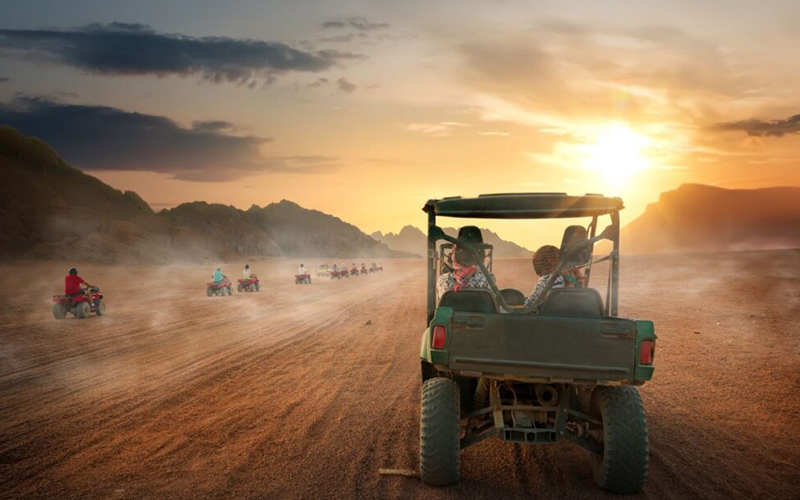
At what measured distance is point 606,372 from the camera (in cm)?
465

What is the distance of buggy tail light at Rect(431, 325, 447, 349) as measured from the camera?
492 cm

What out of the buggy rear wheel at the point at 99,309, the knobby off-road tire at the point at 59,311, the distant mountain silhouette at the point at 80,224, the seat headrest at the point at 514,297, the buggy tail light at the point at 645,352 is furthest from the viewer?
the distant mountain silhouette at the point at 80,224

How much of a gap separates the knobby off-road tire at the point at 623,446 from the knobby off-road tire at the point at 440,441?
1278 millimetres

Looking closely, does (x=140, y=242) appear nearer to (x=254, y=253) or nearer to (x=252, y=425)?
(x=254, y=253)

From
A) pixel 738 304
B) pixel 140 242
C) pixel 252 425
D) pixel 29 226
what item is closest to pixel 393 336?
pixel 252 425

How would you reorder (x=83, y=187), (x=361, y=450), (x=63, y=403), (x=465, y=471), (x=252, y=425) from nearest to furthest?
1. (x=465, y=471)
2. (x=361, y=450)
3. (x=252, y=425)
4. (x=63, y=403)
5. (x=83, y=187)

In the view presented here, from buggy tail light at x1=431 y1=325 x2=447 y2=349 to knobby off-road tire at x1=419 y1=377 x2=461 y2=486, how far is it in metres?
0.54

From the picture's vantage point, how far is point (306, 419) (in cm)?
718

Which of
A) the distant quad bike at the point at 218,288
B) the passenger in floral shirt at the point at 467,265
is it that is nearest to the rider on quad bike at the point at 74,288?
the distant quad bike at the point at 218,288

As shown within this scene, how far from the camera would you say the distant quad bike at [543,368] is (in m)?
4.66

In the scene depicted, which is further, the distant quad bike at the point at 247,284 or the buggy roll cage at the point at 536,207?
the distant quad bike at the point at 247,284

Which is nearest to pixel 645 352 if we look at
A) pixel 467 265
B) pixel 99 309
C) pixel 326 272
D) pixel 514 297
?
pixel 467 265

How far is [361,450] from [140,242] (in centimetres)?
10279

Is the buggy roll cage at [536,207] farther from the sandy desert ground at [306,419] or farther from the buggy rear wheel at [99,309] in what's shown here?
the buggy rear wheel at [99,309]
